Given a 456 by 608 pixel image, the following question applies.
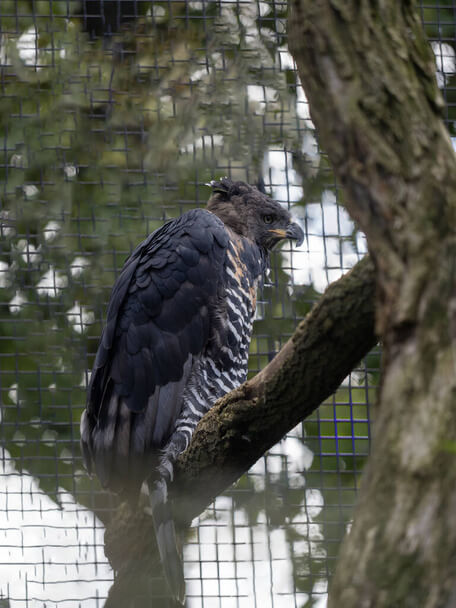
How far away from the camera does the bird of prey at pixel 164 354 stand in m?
2.56

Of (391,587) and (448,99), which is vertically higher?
(448,99)

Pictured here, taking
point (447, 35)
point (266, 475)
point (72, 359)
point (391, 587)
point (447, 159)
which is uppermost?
point (447, 35)

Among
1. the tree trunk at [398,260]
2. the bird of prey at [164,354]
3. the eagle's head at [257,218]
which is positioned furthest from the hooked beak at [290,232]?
the tree trunk at [398,260]

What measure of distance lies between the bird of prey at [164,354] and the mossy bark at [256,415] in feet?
0.42

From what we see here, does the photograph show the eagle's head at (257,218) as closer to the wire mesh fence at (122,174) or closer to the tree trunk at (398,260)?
the wire mesh fence at (122,174)

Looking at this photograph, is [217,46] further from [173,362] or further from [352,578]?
[352,578]

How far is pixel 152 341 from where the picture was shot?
2680 mm

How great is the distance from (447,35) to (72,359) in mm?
2130

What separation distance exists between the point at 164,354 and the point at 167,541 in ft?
1.85

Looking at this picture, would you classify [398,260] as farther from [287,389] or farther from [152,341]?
[152,341]

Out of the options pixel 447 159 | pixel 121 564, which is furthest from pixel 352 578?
pixel 121 564

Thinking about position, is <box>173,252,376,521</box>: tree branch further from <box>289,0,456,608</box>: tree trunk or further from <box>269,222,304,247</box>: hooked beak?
<box>269,222,304,247</box>: hooked beak

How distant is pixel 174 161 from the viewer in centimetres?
362

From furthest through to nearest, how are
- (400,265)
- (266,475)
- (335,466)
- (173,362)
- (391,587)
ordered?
(335,466) → (266,475) → (173,362) → (400,265) → (391,587)
